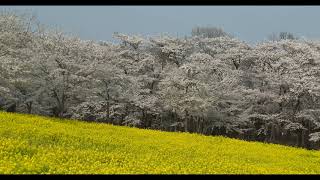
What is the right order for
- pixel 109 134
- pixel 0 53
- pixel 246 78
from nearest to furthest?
pixel 109 134, pixel 0 53, pixel 246 78

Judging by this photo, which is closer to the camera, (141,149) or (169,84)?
(141,149)

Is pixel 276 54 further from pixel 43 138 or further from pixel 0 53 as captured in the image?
pixel 43 138

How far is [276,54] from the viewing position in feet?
207

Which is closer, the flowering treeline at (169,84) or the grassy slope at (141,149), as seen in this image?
the grassy slope at (141,149)

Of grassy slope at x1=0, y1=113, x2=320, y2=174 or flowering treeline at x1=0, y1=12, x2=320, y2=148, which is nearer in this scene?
grassy slope at x1=0, y1=113, x2=320, y2=174

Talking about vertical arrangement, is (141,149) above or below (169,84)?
below

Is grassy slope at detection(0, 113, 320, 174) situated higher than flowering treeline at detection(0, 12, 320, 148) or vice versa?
flowering treeline at detection(0, 12, 320, 148)

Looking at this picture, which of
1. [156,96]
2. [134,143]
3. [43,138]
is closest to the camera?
[43,138]

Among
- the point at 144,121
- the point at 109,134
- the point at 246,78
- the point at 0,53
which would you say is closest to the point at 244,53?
the point at 246,78

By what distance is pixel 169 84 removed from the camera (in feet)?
198

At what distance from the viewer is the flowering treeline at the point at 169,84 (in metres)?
53.3

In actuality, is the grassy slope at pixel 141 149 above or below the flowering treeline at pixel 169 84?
below

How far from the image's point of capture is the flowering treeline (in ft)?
175

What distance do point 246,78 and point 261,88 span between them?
3895mm
